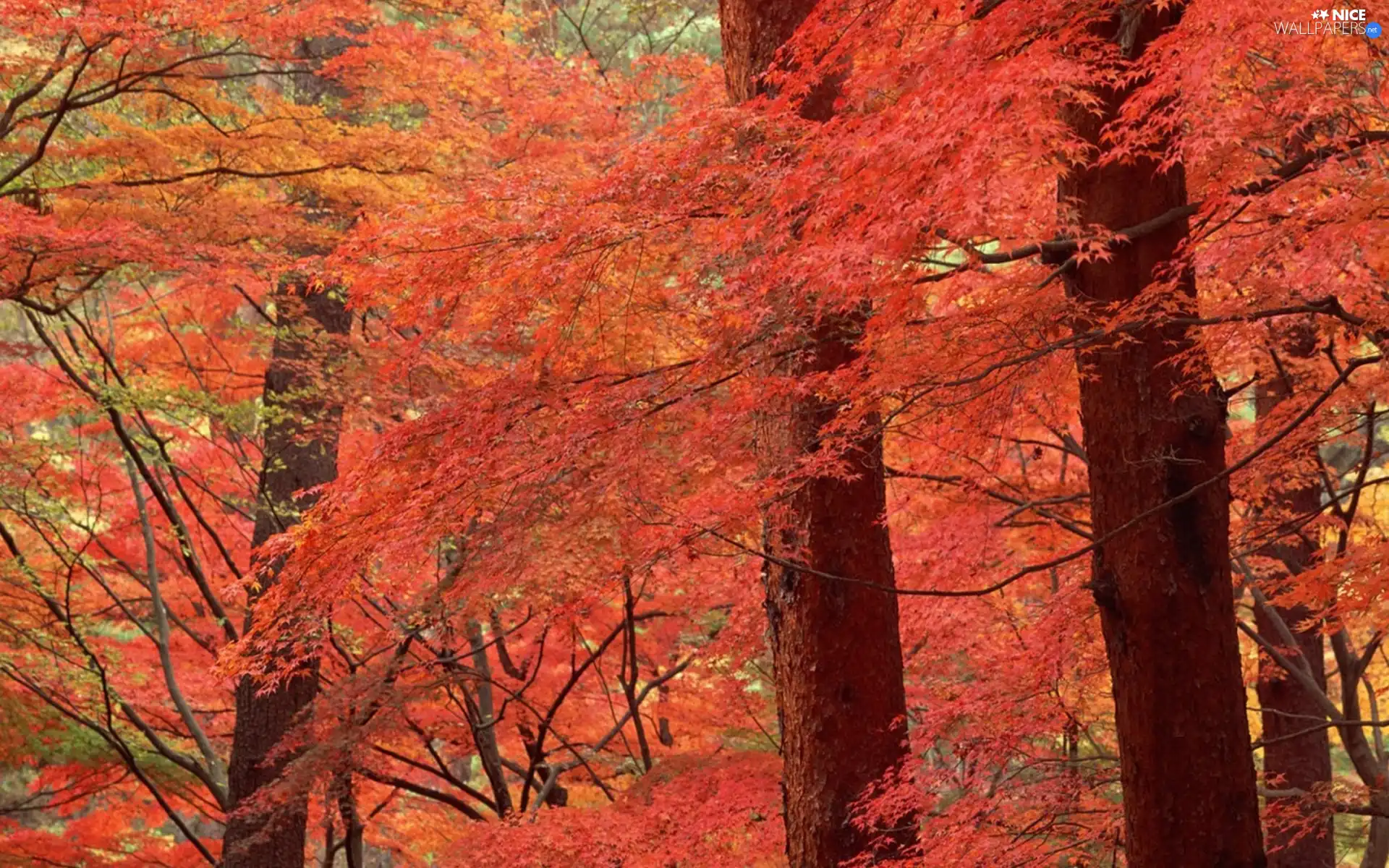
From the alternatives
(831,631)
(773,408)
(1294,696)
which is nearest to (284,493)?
(773,408)

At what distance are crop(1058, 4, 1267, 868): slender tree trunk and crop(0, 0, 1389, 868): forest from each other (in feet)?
0.04

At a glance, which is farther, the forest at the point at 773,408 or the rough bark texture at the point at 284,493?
the rough bark texture at the point at 284,493

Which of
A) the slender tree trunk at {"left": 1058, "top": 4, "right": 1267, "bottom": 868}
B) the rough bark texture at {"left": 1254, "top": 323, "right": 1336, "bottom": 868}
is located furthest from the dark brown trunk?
the rough bark texture at {"left": 1254, "top": 323, "right": 1336, "bottom": 868}

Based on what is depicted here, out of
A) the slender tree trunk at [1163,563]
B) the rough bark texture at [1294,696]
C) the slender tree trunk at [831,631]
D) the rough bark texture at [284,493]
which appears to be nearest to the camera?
the slender tree trunk at [1163,563]

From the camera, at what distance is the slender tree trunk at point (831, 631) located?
4.93 metres

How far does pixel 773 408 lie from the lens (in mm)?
4941

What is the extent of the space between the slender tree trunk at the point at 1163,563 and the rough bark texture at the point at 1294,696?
3278mm

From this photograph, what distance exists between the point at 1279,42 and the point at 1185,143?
13.1 inches

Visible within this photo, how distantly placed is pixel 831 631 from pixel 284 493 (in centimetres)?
539

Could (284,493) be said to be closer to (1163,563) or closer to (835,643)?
(835,643)

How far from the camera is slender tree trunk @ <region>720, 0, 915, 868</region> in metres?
4.93

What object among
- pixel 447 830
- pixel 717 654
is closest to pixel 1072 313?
pixel 717 654

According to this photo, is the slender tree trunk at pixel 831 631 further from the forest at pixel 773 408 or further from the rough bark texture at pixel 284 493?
the rough bark texture at pixel 284 493

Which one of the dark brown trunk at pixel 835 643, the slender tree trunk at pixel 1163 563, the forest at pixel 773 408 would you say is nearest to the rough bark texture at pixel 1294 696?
the forest at pixel 773 408
